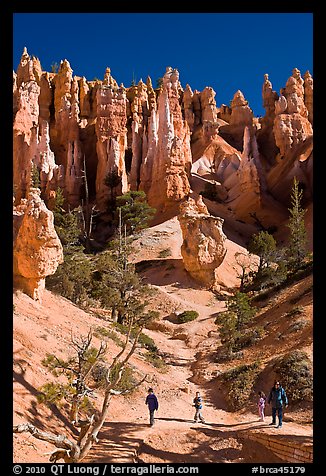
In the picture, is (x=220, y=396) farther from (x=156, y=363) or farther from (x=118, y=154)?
(x=118, y=154)

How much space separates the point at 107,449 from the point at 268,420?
5052 mm

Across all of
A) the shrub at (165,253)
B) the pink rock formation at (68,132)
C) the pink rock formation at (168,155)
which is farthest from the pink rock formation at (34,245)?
the pink rock formation at (68,132)

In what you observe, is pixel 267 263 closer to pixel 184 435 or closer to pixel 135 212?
pixel 135 212

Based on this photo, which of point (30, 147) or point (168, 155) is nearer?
point (168, 155)

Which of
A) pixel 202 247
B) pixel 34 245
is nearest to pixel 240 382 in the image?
pixel 34 245

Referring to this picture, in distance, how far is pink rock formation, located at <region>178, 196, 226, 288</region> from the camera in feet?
106

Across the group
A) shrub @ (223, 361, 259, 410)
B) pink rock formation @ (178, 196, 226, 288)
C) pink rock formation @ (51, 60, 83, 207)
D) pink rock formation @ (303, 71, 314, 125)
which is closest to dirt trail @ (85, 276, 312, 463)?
shrub @ (223, 361, 259, 410)

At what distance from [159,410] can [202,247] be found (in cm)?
1946

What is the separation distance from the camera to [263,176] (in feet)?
167

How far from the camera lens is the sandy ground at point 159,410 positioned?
9984mm

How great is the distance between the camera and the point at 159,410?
13.7 meters

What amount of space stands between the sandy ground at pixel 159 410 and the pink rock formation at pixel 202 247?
9.58 meters

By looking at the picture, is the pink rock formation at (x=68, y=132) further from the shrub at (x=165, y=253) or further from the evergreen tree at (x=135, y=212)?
the shrub at (x=165, y=253)
